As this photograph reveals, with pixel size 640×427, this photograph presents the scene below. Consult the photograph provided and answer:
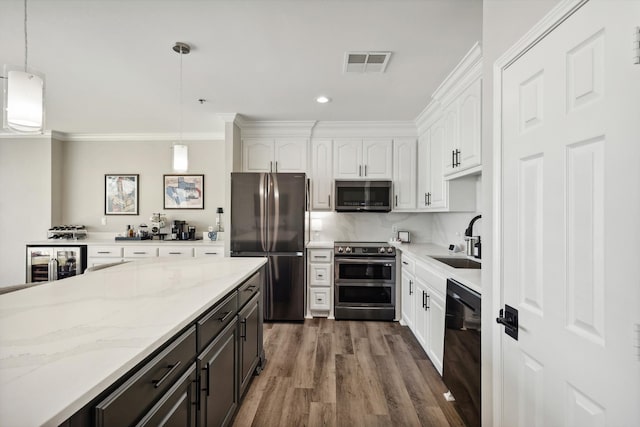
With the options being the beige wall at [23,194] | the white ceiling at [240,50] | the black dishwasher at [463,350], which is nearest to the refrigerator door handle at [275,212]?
the white ceiling at [240,50]

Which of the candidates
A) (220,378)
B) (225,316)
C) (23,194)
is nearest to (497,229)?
(225,316)

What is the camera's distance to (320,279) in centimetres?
414

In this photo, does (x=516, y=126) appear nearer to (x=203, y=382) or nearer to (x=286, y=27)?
(x=286, y=27)

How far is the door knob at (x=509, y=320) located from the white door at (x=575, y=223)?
0.09ft

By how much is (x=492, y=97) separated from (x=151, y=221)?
505 cm

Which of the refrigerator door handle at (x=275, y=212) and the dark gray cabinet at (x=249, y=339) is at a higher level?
the refrigerator door handle at (x=275, y=212)

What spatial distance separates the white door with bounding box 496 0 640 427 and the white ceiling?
3.58ft

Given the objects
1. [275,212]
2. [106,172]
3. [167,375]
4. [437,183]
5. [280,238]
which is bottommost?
[167,375]

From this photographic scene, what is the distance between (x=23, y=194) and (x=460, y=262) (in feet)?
20.7

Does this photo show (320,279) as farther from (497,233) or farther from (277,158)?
(497,233)

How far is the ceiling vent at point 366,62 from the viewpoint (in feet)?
8.14

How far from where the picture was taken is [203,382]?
57.1 inches

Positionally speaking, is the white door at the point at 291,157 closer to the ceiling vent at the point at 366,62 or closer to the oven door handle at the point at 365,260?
the oven door handle at the point at 365,260

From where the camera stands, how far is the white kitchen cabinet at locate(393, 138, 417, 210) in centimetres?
430
